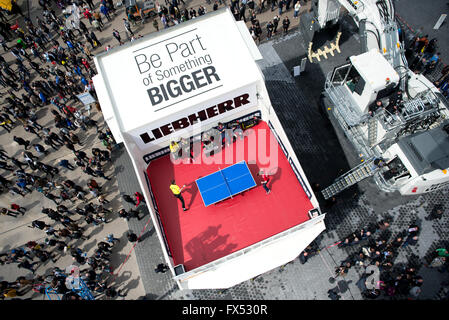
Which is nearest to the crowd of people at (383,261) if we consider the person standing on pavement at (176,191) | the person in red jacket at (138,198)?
the person standing on pavement at (176,191)

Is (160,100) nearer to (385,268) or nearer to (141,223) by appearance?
(141,223)

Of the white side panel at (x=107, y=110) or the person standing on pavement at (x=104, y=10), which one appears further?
the person standing on pavement at (x=104, y=10)

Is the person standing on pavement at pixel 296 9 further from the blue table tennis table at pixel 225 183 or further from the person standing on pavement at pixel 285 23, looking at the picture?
the blue table tennis table at pixel 225 183

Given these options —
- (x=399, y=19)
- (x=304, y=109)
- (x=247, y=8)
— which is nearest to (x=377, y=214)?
(x=304, y=109)

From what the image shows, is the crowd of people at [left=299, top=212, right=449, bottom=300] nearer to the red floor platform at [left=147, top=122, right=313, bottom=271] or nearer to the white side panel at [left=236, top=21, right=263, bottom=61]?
the red floor platform at [left=147, top=122, right=313, bottom=271]

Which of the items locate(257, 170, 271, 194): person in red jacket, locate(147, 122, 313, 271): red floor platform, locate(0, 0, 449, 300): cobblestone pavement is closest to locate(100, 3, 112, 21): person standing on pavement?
locate(0, 0, 449, 300): cobblestone pavement

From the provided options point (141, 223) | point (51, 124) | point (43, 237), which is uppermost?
point (51, 124)
